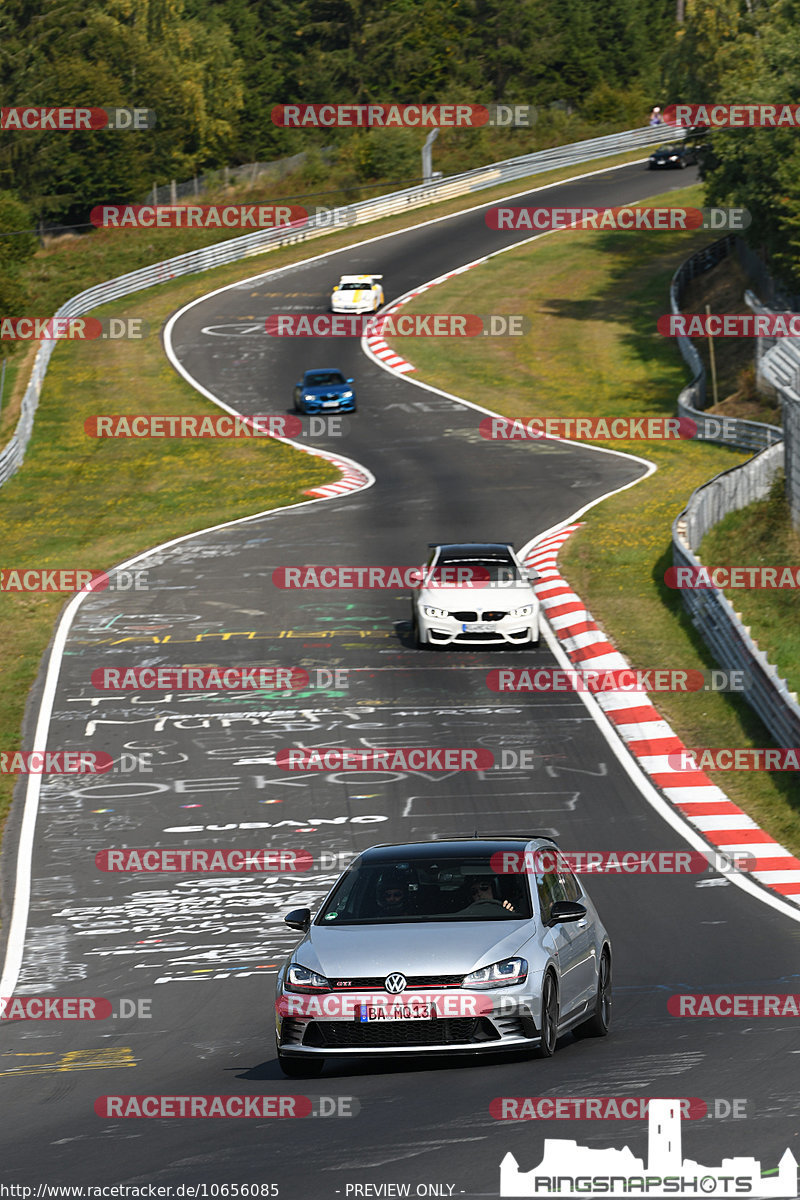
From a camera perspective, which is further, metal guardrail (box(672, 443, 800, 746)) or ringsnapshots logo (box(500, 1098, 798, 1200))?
metal guardrail (box(672, 443, 800, 746))

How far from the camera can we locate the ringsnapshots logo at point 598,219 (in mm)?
79125

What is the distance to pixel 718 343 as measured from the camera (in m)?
59.2

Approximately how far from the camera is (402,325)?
64.9 metres

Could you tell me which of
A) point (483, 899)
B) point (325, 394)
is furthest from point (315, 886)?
point (325, 394)

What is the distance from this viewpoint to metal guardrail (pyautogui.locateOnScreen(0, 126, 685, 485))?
72125 mm

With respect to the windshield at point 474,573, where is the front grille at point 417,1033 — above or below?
above

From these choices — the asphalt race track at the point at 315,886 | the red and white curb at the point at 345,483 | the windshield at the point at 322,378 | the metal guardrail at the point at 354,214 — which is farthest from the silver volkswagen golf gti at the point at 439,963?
the metal guardrail at the point at 354,214

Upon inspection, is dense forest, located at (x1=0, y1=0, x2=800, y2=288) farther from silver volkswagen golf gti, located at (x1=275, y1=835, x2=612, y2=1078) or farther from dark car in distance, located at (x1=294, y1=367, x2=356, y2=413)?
silver volkswagen golf gti, located at (x1=275, y1=835, x2=612, y2=1078)

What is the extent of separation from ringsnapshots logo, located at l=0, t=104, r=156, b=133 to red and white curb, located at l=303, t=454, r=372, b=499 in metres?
55.5

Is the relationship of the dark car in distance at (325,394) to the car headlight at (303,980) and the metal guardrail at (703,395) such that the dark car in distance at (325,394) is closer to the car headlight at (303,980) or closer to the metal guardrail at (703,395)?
the metal guardrail at (703,395)

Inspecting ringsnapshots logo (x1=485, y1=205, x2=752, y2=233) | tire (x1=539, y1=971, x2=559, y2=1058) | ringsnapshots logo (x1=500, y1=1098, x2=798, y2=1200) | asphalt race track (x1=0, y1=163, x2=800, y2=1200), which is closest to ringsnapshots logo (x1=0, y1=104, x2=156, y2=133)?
ringsnapshots logo (x1=485, y1=205, x2=752, y2=233)

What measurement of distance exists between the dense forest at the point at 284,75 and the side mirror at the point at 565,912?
56.3 m

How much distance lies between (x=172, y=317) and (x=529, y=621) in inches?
1777

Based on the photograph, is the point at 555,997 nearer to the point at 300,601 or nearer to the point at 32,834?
the point at 32,834
